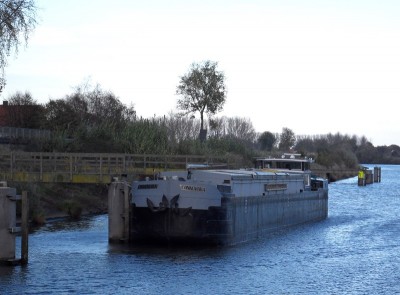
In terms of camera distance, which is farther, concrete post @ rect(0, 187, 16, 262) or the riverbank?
the riverbank

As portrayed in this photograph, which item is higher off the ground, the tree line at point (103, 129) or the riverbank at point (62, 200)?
the tree line at point (103, 129)

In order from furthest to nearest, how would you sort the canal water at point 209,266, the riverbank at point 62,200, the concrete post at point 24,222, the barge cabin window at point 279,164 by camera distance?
the barge cabin window at point 279,164, the riverbank at point 62,200, the concrete post at point 24,222, the canal water at point 209,266

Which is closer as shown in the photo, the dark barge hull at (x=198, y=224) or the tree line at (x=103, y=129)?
the dark barge hull at (x=198, y=224)

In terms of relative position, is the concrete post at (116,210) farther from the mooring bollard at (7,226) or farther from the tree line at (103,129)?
the tree line at (103,129)

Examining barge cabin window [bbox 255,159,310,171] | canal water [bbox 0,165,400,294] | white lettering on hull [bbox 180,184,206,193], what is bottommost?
canal water [bbox 0,165,400,294]

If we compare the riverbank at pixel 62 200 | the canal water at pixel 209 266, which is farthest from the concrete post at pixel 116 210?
the riverbank at pixel 62 200

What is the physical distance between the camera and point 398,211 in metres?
63.0

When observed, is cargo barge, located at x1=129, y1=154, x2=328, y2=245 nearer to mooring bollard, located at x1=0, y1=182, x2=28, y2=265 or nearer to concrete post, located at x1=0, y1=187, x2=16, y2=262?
mooring bollard, located at x1=0, y1=182, x2=28, y2=265

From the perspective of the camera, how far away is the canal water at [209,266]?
27.1 meters

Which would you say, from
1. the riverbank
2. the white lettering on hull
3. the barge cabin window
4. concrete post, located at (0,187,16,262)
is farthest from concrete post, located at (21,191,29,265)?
the barge cabin window

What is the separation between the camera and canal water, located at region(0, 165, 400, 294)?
27.1 m

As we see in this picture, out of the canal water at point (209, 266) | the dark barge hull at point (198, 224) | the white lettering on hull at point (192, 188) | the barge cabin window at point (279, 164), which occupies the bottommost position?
the canal water at point (209, 266)

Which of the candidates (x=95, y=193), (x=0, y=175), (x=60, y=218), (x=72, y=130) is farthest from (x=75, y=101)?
(x=0, y=175)

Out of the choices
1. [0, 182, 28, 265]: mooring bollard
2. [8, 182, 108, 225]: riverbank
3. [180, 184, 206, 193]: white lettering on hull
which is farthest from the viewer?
[8, 182, 108, 225]: riverbank
